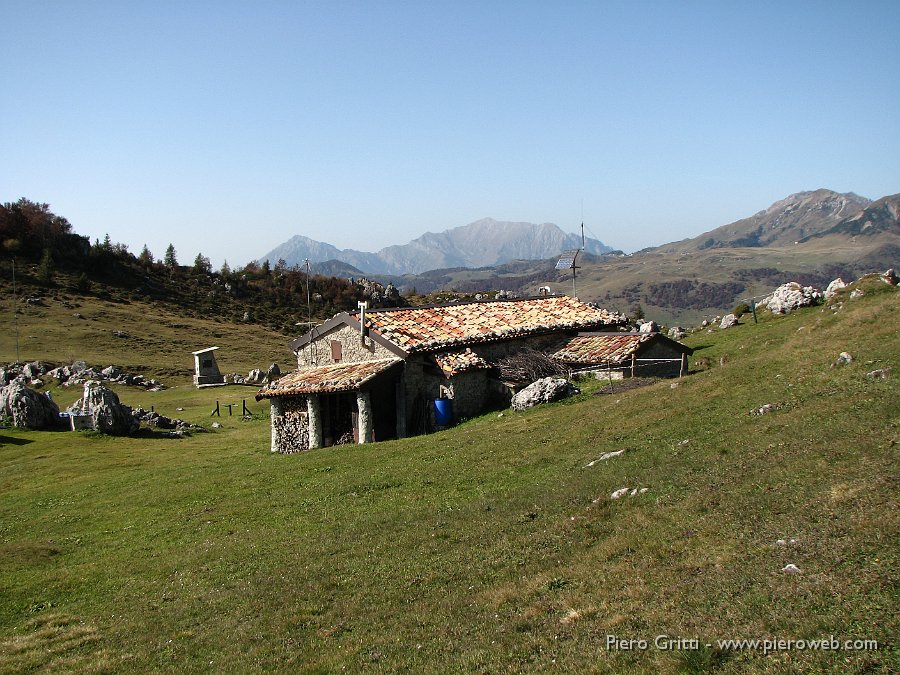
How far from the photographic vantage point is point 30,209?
315 feet

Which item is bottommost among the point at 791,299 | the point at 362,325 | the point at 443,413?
the point at 443,413

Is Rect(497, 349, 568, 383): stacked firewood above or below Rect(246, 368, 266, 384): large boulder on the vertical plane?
above

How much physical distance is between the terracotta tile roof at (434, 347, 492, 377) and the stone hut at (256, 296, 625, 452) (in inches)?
1.8

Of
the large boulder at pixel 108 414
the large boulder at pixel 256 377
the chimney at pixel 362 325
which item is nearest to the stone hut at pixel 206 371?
the large boulder at pixel 256 377

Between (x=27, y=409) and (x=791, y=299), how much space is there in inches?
1714

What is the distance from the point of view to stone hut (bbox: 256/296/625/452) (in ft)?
97.7

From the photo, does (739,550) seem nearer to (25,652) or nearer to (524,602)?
(524,602)

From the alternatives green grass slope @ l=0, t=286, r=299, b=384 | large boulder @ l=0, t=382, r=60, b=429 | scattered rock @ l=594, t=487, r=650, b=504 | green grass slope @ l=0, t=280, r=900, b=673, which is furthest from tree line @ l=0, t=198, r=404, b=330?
scattered rock @ l=594, t=487, r=650, b=504

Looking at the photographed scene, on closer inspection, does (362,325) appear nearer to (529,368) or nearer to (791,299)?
(529,368)

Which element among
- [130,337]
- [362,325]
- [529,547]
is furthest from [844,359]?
[130,337]

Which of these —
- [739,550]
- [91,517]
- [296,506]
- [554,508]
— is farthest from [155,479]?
[739,550]

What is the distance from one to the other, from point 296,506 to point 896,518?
14.5 m

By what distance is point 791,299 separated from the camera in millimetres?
39281

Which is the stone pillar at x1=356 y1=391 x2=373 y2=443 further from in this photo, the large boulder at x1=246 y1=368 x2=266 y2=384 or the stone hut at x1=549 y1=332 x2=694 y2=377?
the large boulder at x1=246 y1=368 x2=266 y2=384
